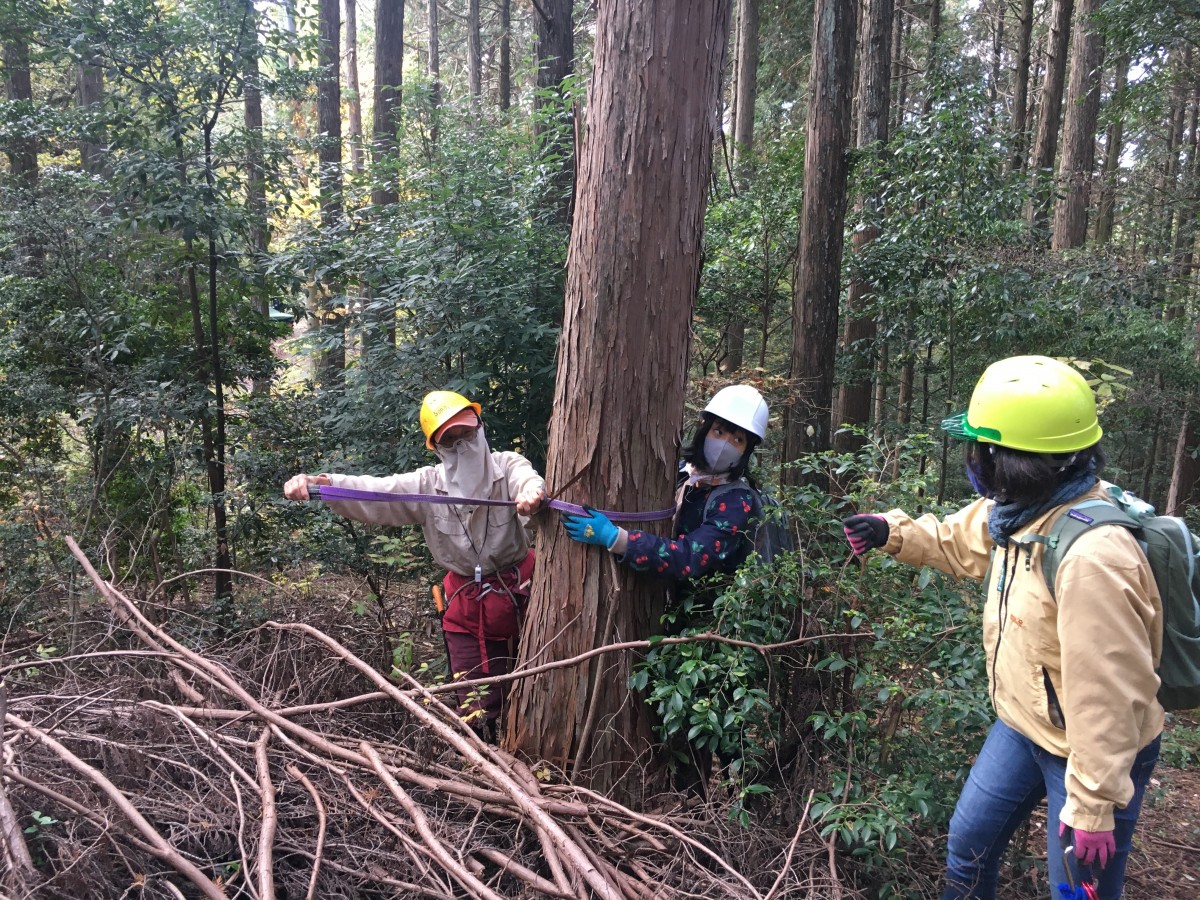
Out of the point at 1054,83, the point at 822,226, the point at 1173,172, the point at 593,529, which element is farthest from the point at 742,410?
the point at 1054,83

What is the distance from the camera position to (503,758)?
2.84 m

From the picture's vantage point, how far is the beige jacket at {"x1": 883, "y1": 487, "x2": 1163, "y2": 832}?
6.33ft

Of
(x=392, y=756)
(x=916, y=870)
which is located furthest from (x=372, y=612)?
(x=916, y=870)

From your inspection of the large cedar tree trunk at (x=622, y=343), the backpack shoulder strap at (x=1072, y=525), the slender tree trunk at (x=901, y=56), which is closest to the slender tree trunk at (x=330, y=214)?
the large cedar tree trunk at (x=622, y=343)

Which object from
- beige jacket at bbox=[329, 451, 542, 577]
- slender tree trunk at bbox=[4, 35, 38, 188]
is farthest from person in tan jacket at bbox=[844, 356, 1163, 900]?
slender tree trunk at bbox=[4, 35, 38, 188]

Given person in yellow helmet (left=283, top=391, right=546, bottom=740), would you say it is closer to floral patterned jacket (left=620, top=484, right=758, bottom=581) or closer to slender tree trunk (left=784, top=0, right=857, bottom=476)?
floral patterned jacket (left=620, top=484, right=758, bottom=581)

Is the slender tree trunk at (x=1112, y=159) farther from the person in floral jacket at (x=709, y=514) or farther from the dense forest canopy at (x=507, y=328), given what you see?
the person in floral jacket at (x=709, y=514)

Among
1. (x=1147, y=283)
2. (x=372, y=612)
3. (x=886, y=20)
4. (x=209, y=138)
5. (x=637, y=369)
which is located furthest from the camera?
(x=886, y=20)

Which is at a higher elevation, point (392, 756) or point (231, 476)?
point (231, 476)

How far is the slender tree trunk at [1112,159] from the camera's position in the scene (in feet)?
30.6

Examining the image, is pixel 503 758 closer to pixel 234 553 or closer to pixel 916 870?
pixel 916 870

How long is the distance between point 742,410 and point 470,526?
1.43m

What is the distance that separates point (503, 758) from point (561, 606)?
2.02 feet

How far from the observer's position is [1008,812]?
91.5 inches
